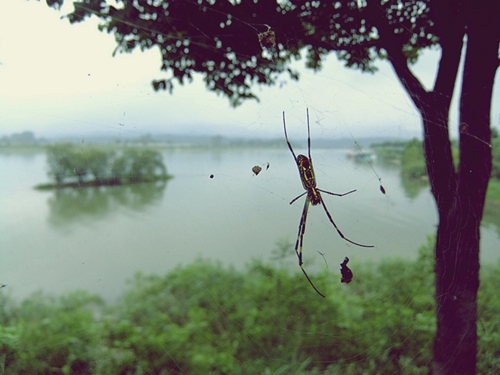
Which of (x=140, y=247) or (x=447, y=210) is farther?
(x=140, y=247)

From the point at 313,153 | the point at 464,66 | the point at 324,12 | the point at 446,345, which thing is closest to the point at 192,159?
the point at 313,153

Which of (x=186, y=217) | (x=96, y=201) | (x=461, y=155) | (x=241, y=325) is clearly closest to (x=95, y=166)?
(x=96, y=201)

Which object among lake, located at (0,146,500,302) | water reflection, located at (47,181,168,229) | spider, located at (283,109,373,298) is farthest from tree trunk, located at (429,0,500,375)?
water reflection, located at (47,181,168,229)

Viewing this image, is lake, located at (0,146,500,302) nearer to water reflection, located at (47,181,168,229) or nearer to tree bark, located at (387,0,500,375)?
water reflection, located at (47,181,168,229)

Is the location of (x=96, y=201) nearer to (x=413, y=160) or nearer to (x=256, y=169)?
(x=256, y=169)

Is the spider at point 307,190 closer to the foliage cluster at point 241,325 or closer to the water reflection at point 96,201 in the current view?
the foliage cluster at point 241,325

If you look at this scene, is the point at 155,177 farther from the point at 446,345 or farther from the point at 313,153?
the point at 446,345
